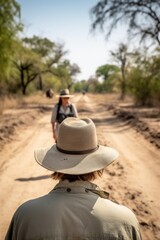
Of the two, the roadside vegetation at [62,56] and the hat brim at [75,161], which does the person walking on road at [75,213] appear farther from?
the roadside vegetation at [62,56]

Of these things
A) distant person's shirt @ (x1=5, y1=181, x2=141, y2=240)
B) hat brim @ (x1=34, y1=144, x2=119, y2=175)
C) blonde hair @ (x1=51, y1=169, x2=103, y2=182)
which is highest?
hat brim @ (x1=34, y1=144, x2=119, y2=175)

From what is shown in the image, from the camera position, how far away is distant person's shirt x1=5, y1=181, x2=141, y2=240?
1.77 metres

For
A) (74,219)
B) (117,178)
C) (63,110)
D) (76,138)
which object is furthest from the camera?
(63,110)

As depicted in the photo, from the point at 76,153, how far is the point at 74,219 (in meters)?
0.44

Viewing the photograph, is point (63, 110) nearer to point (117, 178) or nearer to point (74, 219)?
point (117, 178)

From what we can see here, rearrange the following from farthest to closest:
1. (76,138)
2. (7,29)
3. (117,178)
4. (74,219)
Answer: (7,29) → (117,178) → (76,138) → (74,219)

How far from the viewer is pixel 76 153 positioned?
2086mm

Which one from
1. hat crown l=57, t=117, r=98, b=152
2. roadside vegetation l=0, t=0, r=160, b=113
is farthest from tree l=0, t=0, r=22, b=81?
hat crown l=57, t=117, r=98, b=152

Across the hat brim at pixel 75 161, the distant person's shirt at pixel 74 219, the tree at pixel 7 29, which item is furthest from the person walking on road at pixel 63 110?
the tree at pixel 7 29

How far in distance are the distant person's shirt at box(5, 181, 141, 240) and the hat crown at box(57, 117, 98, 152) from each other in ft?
1.05

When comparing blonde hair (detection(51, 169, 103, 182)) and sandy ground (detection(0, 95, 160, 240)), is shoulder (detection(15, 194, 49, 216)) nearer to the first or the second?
blonde hair (detection(51, 169, 103, 182))

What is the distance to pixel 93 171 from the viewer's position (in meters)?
2.01

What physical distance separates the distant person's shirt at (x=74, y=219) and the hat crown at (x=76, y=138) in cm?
32

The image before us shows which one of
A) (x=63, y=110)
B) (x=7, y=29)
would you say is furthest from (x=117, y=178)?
(x=7, y=29)
